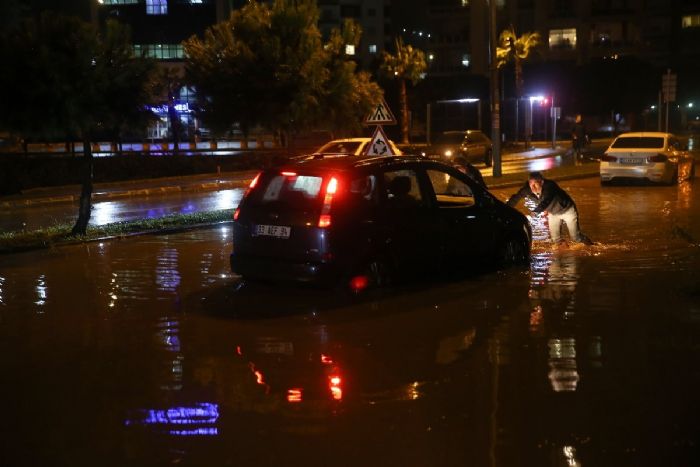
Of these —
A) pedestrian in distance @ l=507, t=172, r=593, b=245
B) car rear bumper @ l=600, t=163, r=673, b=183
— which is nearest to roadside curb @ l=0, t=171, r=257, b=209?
car rear bumper @ l=600, t=163, r=673, b=183

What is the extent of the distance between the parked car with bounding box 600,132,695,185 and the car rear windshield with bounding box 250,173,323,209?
16.1 metres

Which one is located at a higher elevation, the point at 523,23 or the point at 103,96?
the point at 523,23

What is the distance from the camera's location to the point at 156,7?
9306cm

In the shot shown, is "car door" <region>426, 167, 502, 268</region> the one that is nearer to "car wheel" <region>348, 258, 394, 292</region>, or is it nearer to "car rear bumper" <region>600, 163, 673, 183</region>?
"car wheel" <region>348, 258, 394, 292</region>

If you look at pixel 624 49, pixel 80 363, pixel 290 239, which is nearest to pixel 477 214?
pixel 290 239

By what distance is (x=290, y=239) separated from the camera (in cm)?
928

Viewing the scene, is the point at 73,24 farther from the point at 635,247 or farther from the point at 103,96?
the point at 635,247

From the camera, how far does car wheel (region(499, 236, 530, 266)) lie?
11.3 m

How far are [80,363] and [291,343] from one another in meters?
1.89

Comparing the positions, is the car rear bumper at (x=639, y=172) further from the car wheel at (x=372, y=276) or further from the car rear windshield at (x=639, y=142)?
the car wheel at (x=372, y=276)

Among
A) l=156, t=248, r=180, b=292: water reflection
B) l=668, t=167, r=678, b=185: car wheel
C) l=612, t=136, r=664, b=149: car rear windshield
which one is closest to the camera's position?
l=156, t=248, r=180, b=292: water reflection

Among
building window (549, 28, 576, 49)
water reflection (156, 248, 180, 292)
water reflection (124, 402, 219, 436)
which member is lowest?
water reflection (124, 402, 219, 436)

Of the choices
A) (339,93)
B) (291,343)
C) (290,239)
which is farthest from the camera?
(339,93)

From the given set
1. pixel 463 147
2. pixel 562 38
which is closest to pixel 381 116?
pixel 463 147
